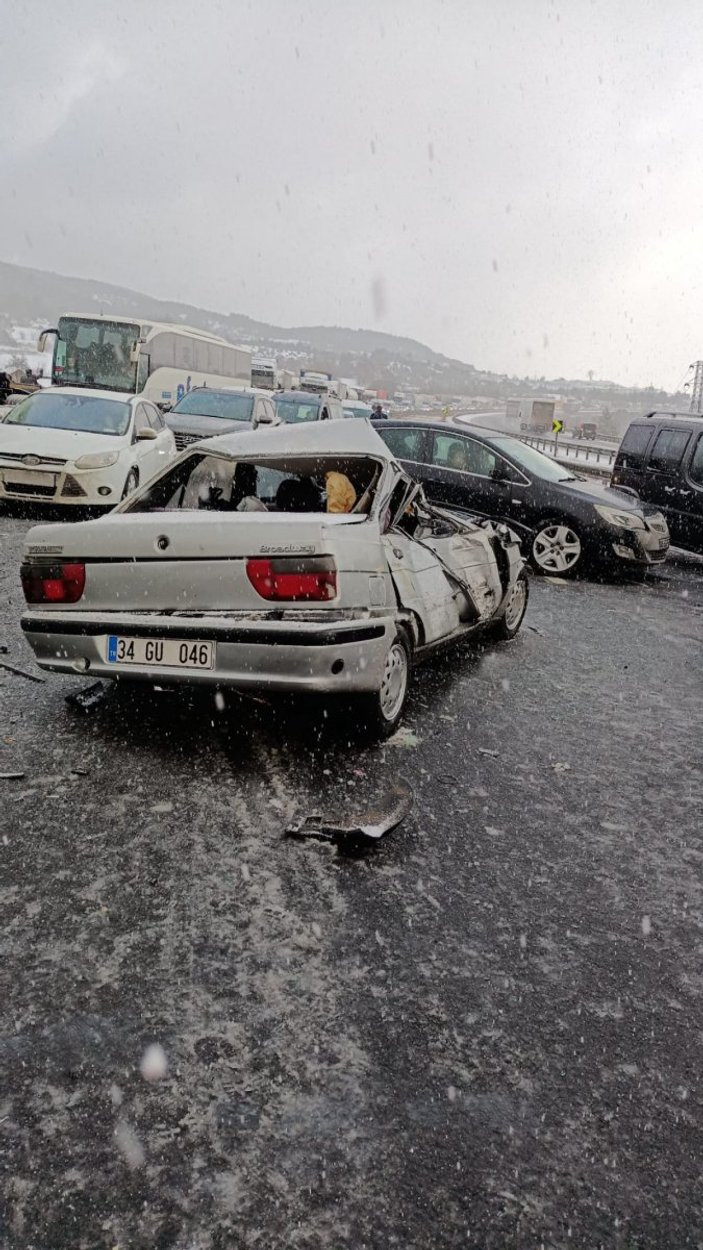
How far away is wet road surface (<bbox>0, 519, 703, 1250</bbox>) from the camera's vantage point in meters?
1.93

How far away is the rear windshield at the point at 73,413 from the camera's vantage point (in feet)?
38.0

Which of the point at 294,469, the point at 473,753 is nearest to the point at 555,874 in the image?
the point at 473,753

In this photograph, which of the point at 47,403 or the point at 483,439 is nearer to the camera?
the point at 483,439

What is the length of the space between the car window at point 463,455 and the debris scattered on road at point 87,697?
23.1ft

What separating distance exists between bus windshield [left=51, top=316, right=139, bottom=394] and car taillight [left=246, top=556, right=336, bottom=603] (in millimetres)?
22301

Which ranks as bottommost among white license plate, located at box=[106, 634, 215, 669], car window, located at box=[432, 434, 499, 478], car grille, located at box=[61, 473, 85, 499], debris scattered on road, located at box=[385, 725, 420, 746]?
debris scattered on road, located at box=[385, 725, 420, 746]

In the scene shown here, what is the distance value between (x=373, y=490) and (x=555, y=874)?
2.19 meters

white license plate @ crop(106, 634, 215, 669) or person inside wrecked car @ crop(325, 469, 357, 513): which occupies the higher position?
person inside wrecked car @ crop(325, 469, 357, 513)

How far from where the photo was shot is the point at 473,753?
15.6ft

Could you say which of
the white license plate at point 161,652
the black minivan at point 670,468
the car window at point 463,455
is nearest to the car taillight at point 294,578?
the white license plate at point 161,652

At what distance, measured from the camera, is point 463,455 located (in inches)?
444

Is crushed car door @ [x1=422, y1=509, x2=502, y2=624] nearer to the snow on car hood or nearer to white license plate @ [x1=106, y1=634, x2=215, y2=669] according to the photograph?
white license plate @ [x1=106, y1=634, x2=215, y2=669]

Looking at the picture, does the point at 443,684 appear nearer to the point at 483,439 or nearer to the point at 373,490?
the point at 373,490

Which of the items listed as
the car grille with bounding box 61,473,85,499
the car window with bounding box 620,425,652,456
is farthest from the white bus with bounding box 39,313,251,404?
the car grille with bounding box 61,473,85,499
